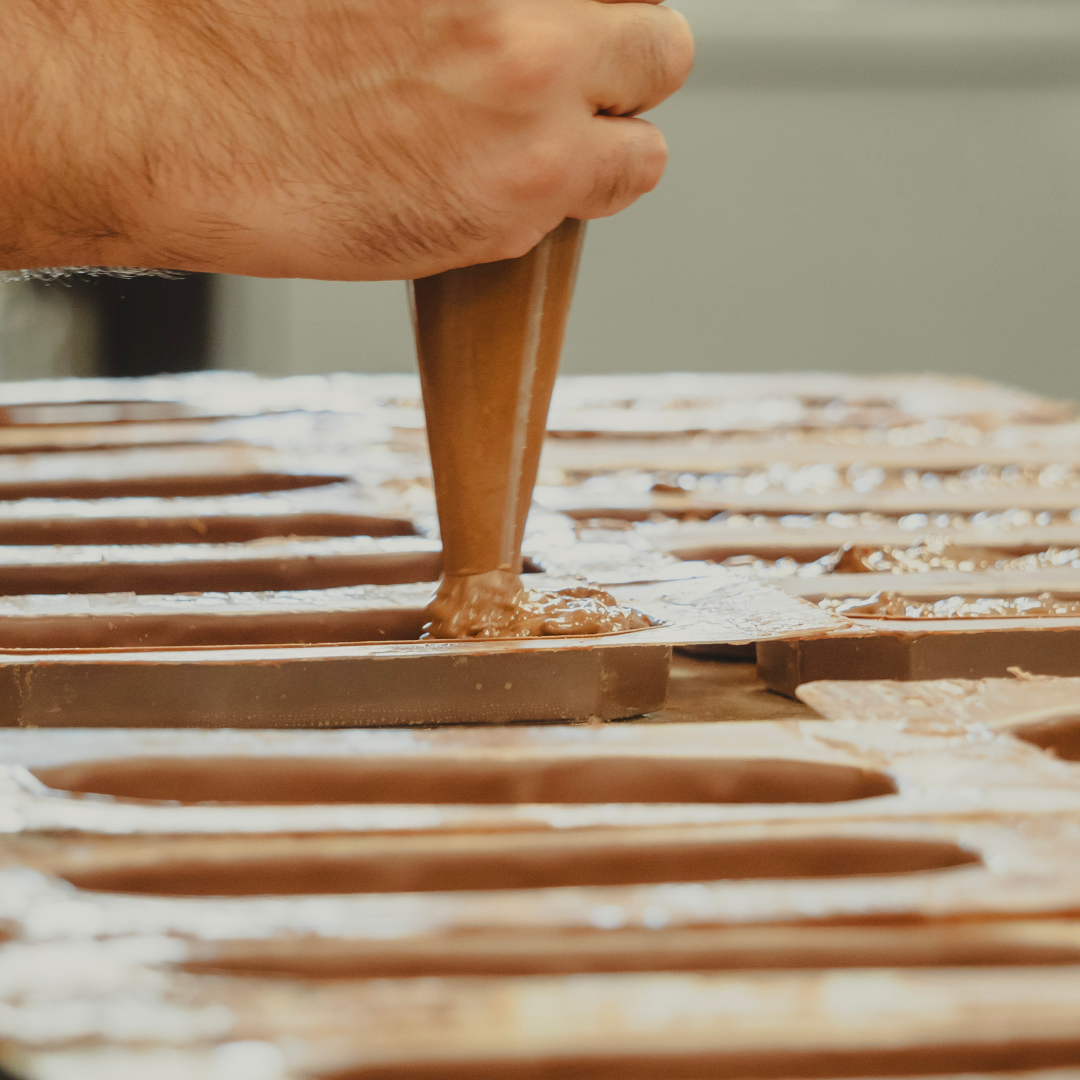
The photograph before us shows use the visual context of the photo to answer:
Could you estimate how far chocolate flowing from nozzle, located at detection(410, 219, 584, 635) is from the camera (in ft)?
2.58

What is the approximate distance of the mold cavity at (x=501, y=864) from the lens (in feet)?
1.46

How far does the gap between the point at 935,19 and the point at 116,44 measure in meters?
3.54

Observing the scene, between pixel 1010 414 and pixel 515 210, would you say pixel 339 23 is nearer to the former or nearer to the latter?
pixel 515 210

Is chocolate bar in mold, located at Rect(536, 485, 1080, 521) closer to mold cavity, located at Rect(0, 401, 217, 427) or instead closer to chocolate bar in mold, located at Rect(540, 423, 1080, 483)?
chocolate bar in mold, located at Rect(540, 423, 1080, 483)

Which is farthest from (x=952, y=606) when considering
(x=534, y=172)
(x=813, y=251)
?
(x=813, y=251)

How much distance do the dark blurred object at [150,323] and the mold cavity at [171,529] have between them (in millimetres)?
2910

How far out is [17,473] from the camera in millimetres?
1274

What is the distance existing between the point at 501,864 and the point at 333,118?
1.71ft

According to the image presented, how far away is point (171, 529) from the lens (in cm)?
107

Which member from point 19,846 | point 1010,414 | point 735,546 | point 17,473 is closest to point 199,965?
point 19,846

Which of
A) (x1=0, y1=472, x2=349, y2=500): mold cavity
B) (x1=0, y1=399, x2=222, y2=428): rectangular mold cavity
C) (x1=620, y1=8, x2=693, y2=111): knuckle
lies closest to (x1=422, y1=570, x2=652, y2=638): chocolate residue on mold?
(x1=620, y1=8, x2=693, y2=111): knuckle

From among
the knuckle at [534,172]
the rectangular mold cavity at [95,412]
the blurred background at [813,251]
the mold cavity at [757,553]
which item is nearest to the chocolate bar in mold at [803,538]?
the mold cavity at [757,553]

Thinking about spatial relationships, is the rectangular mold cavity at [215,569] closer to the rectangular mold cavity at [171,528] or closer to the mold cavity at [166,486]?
the rectangular mold cavity at [171,528]

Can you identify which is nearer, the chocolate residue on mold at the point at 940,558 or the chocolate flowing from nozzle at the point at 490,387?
the chocolate flowing from nozzle at the point at 490,387
